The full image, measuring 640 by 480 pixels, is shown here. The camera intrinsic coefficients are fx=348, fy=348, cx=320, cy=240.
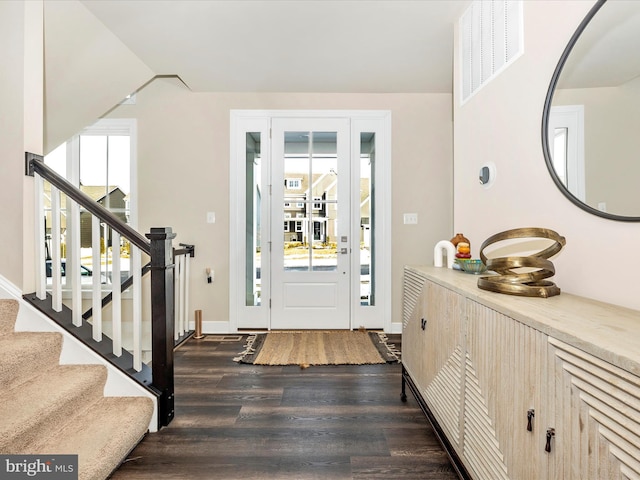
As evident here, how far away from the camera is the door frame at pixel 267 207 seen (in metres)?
3.57

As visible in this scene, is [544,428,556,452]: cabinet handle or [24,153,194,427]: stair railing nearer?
[544,428,556,452]: cabinet handle

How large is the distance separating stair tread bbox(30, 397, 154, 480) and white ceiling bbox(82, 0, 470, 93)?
235 cm

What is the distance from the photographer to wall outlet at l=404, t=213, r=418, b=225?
11.8 feet

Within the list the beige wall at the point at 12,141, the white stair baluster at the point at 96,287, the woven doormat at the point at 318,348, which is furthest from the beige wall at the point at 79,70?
the woven doormat at the point at 318,348

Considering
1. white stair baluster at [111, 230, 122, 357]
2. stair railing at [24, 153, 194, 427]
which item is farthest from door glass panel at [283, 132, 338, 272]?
white stair baluster at [111, 230, 122, 357]

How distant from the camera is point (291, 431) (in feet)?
6.01

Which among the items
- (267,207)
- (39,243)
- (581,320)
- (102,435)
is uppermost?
(267,207)

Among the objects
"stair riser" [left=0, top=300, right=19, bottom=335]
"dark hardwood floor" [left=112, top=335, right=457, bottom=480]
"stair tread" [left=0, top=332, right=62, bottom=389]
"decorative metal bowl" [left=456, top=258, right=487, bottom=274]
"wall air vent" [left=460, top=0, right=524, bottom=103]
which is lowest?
"dark hardwood floor" [left=112, top=335, right=457, bottom=480]

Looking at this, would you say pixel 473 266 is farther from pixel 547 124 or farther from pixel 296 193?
pixel 296 193

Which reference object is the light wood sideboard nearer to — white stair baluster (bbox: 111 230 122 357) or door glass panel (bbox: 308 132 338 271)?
white stair baluster (bbox: 111 230 122 357)

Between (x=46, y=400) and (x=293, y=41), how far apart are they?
2630mm

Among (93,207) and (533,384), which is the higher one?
(93,207)

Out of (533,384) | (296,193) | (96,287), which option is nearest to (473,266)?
(533,384)

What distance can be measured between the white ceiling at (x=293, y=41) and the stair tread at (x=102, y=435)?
7.72ft
